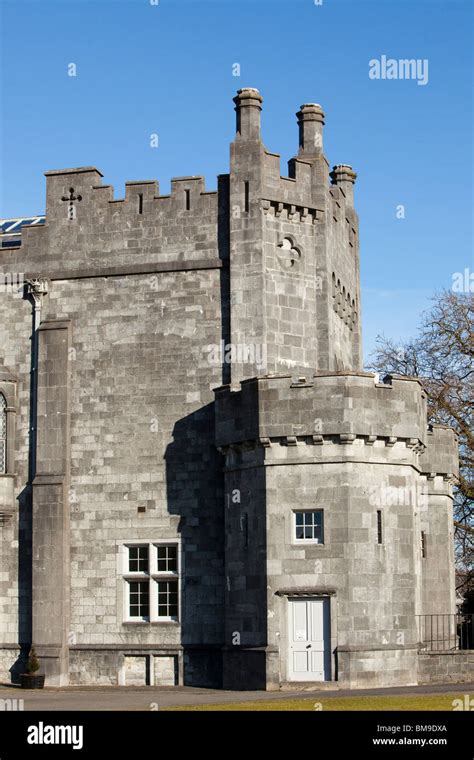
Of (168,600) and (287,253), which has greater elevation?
(287,253)

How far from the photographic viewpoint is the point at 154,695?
2752 centimetres

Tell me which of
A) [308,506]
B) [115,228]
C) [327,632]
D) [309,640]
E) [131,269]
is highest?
[115,228]

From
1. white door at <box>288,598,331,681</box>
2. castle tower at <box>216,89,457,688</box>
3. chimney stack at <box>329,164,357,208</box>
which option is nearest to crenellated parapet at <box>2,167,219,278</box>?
castle tower at <box>216,89,457,688</box>

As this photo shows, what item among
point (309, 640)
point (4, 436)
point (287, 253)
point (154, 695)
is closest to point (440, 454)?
point (287, 253)

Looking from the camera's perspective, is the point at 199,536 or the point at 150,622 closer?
the point at 199,536

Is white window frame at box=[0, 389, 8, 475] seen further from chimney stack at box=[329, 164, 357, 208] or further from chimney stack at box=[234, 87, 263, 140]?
chimney stack at box=[329, 164, 357, 208]

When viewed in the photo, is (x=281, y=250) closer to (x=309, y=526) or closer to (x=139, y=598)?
(x=309, y=526)

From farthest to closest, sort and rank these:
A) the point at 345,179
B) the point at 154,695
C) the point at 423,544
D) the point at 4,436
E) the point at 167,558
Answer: the point at 345,179
the point at 423,544
the point at 4,436
the point at 167,558
the point at 154,695

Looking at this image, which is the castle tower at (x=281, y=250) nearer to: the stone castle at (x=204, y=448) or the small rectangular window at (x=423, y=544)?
the stone castle at (x=204, y=448)

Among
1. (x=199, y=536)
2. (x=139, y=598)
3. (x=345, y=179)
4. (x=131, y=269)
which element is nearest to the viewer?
(x=199, y=536)

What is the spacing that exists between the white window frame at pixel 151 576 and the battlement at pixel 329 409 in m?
3.61

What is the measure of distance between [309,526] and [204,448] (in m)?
3.98
